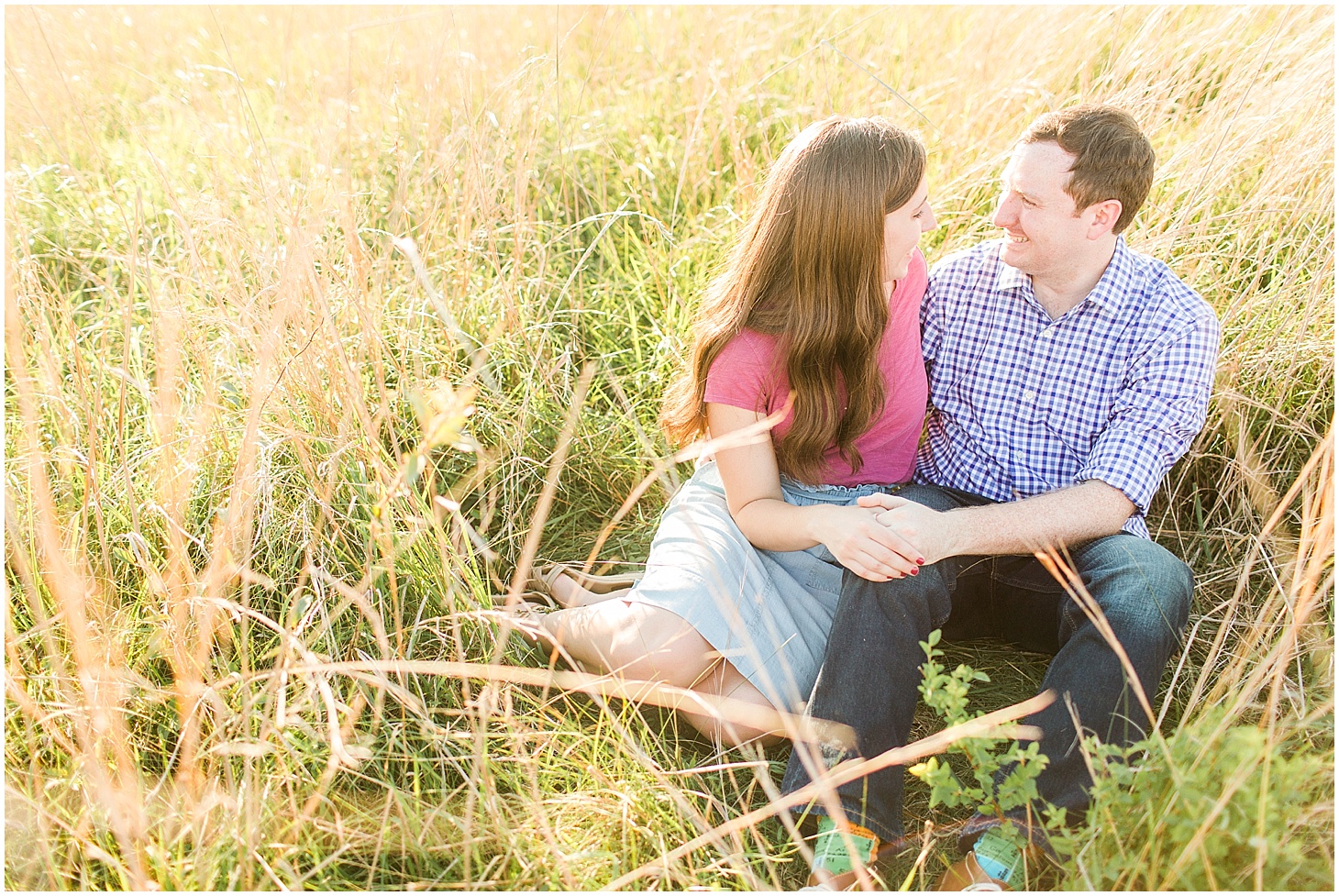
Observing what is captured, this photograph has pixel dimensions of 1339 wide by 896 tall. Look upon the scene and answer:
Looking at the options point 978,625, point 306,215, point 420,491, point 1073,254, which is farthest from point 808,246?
point 306,215

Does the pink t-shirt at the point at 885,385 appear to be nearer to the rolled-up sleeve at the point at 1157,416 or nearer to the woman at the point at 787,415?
the woman at the point at 787,415

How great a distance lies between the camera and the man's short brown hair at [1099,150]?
2010 millimetres

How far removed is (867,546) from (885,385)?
1.52 feet

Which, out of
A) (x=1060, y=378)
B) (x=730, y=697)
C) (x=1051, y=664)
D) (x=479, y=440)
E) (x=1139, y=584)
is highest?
(x=1060, y=378)

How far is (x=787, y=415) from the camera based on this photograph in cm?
203

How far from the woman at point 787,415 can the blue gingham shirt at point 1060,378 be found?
16 cm

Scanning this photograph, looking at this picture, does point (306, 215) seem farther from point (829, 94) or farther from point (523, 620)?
point (829, 94)

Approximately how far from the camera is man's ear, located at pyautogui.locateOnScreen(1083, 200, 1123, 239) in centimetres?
202

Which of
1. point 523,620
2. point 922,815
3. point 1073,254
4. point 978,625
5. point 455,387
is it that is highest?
point 1073,254

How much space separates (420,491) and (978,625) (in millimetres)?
1298

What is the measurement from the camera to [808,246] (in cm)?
196

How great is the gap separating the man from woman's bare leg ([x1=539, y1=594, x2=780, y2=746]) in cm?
23

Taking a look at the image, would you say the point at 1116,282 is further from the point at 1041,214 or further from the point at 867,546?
the point at 867,546

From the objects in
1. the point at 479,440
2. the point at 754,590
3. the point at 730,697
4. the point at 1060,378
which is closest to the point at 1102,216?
the point at 1060,378
